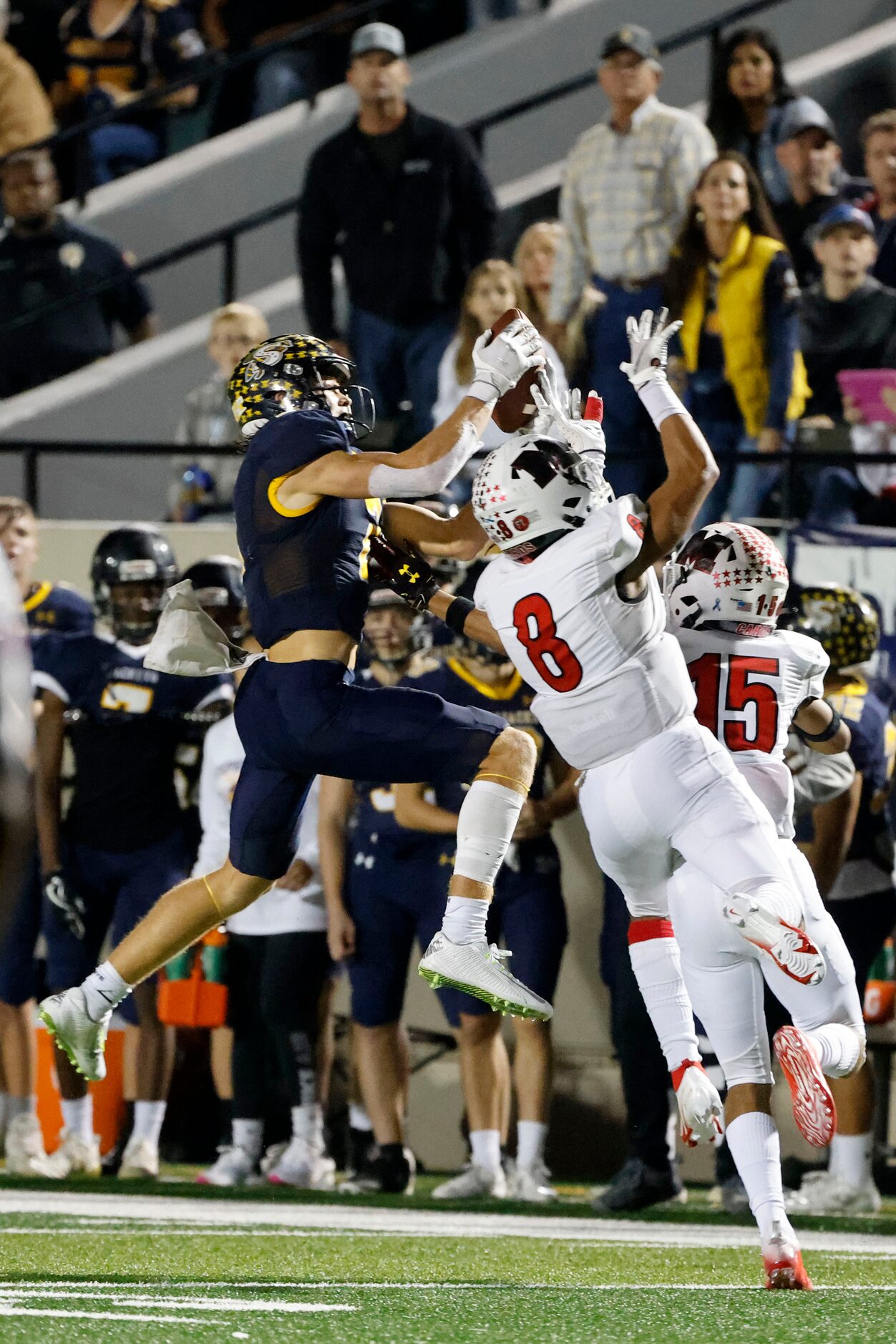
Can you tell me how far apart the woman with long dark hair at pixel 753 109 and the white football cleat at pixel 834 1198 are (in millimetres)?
4564

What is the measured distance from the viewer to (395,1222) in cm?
715

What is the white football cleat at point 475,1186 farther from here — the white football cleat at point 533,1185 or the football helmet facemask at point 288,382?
the football helmet facemask at point 288,382

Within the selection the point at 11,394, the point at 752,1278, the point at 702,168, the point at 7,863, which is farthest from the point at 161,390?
the point at 7,863

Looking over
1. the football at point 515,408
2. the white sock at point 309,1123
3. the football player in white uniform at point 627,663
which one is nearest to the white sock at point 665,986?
the football player in white uniform at point 627,663

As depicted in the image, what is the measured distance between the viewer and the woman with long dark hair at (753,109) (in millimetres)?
10125

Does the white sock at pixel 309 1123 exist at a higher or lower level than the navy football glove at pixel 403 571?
lower

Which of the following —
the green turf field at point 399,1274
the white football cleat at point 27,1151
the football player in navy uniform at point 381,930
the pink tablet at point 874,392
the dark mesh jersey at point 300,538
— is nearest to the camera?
the green turf field at point 399,1274

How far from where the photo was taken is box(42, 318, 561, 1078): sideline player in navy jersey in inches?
220

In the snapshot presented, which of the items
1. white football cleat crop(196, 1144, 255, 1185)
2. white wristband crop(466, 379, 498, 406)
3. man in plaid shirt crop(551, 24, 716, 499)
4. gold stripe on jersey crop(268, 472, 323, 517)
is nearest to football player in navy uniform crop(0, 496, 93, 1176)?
white football cleat crop(196, 1144, 255, 1185)

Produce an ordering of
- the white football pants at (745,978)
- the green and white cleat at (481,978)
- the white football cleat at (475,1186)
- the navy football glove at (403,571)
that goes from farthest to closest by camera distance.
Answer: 1. the white football cleat at (475,1186)
2. the navy football glove at (403,571)
3. the white football pants at (745,978)
4. the green and white cleat at (481,978)

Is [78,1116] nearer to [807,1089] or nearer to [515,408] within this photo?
[515,408]

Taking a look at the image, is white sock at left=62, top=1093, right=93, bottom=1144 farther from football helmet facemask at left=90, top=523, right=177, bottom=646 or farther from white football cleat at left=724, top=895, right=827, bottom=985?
white football cleat at left=724, top=895, right=827, bottom=985

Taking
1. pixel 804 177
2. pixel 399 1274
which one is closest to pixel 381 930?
pixel 399 1274

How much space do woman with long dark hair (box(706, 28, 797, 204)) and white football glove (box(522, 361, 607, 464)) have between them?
14.9 ft
